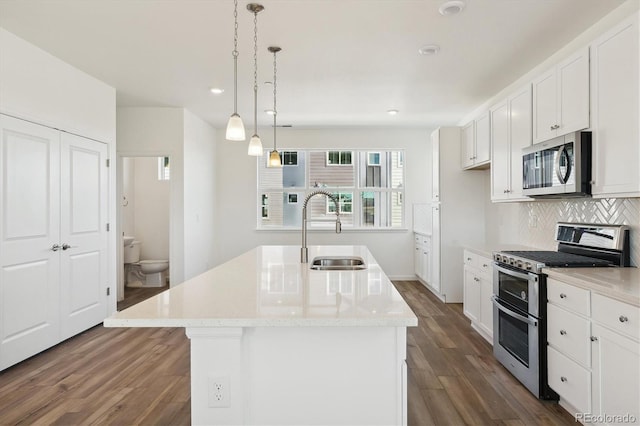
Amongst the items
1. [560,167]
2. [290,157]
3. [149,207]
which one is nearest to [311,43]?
[560,167]

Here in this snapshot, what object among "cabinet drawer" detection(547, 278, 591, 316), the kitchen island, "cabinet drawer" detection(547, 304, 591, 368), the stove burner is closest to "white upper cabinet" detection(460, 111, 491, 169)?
the stove burner

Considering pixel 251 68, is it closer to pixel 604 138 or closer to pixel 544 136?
pixel 544 136

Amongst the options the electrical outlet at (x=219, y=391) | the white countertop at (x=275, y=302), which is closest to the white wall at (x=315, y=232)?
the white countertop at (x=275, y=302)

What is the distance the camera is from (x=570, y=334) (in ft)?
7.11

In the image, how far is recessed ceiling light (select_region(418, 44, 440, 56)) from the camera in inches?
123

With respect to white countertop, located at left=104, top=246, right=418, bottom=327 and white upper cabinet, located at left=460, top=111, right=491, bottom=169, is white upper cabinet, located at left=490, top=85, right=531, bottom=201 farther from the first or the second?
white countertop, located at left=104, top=246, right=418, bottom=327

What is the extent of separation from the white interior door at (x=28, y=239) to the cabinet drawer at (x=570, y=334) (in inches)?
Result: 153

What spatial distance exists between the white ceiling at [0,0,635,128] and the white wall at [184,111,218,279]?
2.63 feet

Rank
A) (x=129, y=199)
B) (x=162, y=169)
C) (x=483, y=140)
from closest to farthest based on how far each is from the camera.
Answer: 1. (x=483, y=140)
2. (x=129, y=199)
3. (x=162, y=169)

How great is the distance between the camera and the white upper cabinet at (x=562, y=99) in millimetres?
2475

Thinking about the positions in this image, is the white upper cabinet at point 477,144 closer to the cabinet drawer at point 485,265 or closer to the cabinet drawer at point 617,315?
the cabinet drawer at point 485,265

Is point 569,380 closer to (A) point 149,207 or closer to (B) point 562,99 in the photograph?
(B) point 562,99

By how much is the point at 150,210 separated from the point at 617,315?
247 inches

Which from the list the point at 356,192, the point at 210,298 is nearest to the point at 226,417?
the point at 210,298
